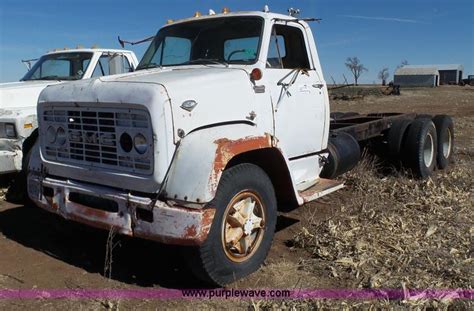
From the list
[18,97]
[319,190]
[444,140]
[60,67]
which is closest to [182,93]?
[319,190]

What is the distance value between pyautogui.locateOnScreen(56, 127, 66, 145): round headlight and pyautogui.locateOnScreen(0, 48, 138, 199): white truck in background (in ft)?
6.55

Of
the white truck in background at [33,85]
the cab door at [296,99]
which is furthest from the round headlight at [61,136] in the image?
the white truck in background at [33,85]

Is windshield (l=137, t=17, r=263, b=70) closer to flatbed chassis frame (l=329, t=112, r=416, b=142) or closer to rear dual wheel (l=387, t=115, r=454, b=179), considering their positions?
flatbed chassis frame (l=329, t=112, r=416, b=142)

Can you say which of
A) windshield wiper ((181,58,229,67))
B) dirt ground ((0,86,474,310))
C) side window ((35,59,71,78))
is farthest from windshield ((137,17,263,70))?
side window ((35,59,71,78))

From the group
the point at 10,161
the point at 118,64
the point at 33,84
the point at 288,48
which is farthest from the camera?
the point at 118,64

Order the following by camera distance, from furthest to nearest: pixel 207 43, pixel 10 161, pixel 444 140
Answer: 1. pixel 444 140
2. pixel 10 161
3. pixel 207 43

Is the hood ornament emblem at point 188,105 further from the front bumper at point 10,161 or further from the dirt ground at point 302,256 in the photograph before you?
the front bumper at point 10,161

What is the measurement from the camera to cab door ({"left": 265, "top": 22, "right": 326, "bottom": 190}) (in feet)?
15.5

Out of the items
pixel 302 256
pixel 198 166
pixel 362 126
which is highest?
pixel 198 166

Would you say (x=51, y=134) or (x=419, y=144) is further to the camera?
(x=419, y=144)

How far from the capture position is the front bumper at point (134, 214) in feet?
11.4

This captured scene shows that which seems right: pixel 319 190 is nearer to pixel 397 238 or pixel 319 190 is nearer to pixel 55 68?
pixel 397 238

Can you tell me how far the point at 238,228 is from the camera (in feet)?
13.0

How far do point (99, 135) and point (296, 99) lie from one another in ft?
6.70
